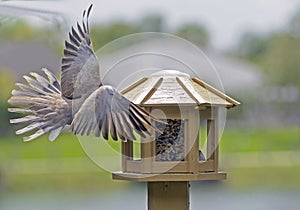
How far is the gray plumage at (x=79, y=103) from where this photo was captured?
0.90m

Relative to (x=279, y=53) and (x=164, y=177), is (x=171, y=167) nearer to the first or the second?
(x=164, y=177)

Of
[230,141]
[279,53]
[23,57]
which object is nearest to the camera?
[23,57]

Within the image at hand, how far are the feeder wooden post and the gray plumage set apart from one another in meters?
0.14

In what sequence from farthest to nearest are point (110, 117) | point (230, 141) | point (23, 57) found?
1. point (230, 141)
2. point (23, 57)
3. point (110, 117)

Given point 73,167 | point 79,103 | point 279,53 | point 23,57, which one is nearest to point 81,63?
point 79,103

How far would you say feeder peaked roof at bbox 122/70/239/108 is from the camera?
1.00 metres

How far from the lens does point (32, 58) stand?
6562 mm

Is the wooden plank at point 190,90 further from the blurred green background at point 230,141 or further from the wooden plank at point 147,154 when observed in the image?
the blurred green background at point 230,141

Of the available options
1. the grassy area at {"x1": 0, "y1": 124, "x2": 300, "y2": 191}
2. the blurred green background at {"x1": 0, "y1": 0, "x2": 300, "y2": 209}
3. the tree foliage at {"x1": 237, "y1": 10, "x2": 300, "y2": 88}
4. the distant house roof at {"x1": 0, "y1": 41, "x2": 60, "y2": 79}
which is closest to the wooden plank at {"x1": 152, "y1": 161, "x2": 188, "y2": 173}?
the blurred green background at {"x1": 0, "y1": 0, "x2": 300, "y2": 209}

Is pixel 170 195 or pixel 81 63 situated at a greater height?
pixel 81 63

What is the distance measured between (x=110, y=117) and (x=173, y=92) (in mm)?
143

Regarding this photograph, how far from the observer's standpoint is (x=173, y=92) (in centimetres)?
101

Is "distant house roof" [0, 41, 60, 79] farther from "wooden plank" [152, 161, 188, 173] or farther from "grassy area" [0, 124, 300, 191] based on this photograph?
"wooden plank" [152, 161, 188, 173]

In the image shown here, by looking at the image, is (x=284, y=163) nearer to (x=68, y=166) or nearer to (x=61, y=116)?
(x=68, y=166)
